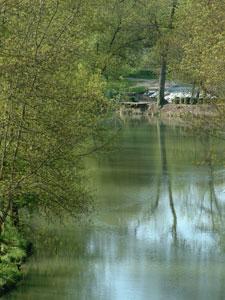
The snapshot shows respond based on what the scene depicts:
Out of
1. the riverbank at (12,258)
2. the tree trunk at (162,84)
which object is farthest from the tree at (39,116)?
the tree trunk at (162,84)

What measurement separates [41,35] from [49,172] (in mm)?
3396

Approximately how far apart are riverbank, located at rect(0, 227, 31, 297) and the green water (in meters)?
0.28

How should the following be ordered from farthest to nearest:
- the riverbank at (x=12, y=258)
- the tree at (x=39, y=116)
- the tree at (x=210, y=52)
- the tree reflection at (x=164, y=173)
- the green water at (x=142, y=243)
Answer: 1. the tree reflection at (x=164, y=173)
2. the tree at (x=210, y=52)
3. the green water at (x=142, y=243)
4. the riverbank at (x=12, y=258)
5. the tree at (x=39, y=116)

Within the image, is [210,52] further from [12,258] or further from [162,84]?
[162,84]

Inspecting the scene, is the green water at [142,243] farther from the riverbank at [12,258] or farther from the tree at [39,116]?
the tree at [39,116]

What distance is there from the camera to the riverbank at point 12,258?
18023 millimetres

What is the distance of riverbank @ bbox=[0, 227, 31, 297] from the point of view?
59.1ft

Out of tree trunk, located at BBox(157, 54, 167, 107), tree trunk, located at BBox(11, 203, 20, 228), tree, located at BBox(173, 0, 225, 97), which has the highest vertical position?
tree, located at BBox(173, 0, 225, 97)

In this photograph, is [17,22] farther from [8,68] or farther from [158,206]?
[158,206]

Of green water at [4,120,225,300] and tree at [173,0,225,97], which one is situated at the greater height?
tree at [173,0,225,97]

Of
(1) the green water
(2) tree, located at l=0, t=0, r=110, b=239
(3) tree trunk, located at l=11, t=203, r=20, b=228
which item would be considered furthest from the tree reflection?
(2) tree, located at l=0, t=0, r=110, b=239

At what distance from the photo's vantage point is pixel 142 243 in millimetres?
22828

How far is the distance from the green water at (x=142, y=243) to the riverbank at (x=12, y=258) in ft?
0.91

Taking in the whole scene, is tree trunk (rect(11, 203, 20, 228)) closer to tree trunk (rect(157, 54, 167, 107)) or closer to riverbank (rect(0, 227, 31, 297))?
riverbank (rect(0, 227, 31, 297))
